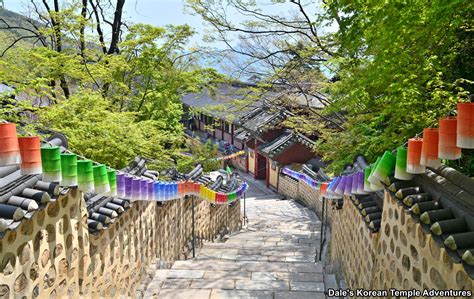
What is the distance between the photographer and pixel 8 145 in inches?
118

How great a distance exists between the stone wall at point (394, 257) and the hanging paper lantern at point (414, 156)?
1.89ft

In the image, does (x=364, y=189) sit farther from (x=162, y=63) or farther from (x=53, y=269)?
(x=162, y=63)

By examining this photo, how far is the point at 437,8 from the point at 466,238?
3.05 meters

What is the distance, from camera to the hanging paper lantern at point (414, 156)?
13.3ft

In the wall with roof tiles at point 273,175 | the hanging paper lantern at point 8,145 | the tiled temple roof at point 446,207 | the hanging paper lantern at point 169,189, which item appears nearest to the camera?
the hanging paper lantern at point 8,145

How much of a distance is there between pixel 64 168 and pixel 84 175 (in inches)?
16.6

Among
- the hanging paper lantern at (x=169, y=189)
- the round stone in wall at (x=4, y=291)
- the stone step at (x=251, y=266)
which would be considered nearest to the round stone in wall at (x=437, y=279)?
the round stone in wall at (x=4, y=291)

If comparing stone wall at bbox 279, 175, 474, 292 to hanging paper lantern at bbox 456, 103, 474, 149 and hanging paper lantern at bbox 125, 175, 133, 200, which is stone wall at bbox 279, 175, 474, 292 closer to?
hanging paper lantern at bbox 456, 103, 474, 149

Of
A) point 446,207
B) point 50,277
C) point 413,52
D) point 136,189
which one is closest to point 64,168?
point 50,277

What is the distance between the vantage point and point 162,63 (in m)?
16.2

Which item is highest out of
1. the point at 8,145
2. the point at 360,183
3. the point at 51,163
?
the point at 8,145

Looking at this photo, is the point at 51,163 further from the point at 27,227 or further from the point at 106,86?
the point at 106,86

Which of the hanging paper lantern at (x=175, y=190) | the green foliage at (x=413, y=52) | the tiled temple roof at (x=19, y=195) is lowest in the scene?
the hanging paper lantern at (x=175, y=190)

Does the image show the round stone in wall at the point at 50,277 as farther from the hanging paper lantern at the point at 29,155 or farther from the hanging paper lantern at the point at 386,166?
the hanging paper lantern at the point at 386,166
